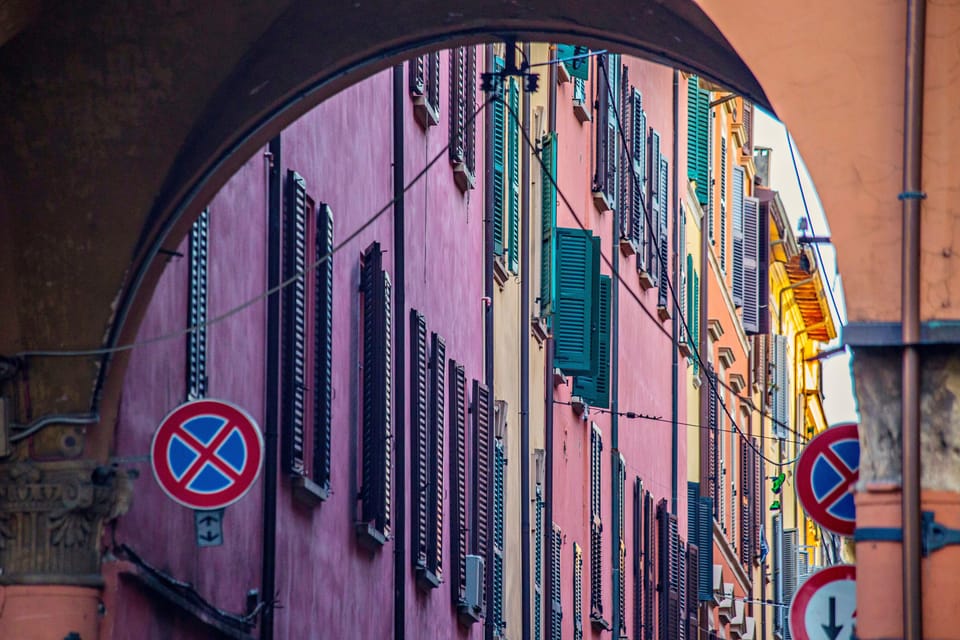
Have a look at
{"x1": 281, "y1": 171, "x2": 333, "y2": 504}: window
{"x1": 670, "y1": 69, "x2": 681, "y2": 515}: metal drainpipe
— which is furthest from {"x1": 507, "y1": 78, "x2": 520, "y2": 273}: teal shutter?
{"x1": 670, "y1": 69, "x2": 681, "y2": 515}: metal drainpipe

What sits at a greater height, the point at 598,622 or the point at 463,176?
the point at 463,176

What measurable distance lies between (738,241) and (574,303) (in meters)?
21.3

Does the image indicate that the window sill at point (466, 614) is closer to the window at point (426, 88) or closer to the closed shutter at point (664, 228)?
the window at point (426, 88)

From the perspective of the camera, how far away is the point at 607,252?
108 ft

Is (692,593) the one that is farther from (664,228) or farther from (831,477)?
(831,477)

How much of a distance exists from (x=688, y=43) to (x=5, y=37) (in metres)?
3.60

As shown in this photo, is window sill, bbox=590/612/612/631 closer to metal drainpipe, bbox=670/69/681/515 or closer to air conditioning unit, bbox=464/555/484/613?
metal drainpipe, bbox=670/69/681/515

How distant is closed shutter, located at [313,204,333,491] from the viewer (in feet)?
57.3

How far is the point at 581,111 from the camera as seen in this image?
30406mm

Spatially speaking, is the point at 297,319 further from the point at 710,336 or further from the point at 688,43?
the point at 710,336

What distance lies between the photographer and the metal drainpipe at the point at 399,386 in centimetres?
2048

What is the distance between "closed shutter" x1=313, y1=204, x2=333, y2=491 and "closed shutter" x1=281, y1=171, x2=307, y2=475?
28 centimetres

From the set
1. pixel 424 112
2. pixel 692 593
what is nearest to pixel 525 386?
pixel 424 112

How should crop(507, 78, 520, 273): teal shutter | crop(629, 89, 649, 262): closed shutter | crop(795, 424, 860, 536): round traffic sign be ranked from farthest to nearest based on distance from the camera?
crop(629, 89, 649, 262): closed shutter → crop(507, 78, 520, 273): teal shutter → crop(795, 424, 860, 536): round traffic sign
